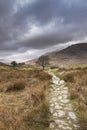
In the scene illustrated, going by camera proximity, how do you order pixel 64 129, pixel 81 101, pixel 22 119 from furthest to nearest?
pixel 81 101 → pixel 22 119 → pixel 64 129

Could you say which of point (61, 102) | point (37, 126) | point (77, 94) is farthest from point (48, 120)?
point (77, 94)

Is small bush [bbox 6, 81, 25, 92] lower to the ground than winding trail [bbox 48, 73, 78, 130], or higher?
higher

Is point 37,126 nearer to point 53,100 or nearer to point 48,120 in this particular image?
point 48,120

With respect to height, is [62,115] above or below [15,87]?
below

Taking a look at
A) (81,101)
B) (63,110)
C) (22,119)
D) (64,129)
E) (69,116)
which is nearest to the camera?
(64,129)

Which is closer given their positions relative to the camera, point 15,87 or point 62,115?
point 62,115

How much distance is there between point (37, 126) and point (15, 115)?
1.07 meters

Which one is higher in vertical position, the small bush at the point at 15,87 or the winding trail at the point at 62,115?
the small bush at the point at 15,87

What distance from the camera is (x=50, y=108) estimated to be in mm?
8586

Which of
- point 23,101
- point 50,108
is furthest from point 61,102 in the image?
point 23,101

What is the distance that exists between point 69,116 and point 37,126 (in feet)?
5.07

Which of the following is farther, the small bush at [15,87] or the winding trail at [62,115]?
the small bush at [15,87]

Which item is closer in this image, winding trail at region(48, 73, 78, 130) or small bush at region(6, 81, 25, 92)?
winding trail at region(48, 73, 78, 130)

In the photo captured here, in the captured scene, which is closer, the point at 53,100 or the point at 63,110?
the point at 63,110
